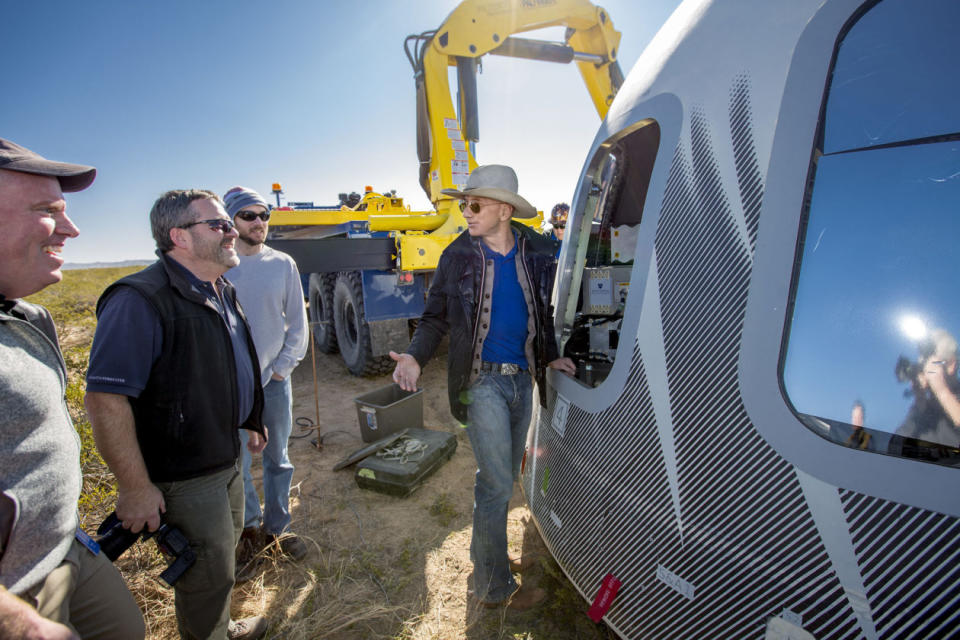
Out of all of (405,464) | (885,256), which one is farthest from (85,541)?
(405,464)

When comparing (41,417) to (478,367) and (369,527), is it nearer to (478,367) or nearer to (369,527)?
(478,367)

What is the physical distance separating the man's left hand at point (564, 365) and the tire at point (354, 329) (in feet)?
12.9

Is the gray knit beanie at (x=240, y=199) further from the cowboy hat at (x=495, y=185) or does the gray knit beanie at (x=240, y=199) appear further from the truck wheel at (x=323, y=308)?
the truck wheel at (x=323, y=308)

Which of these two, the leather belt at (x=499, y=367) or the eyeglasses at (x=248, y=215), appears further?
the eyeglasses at (x=248, y=215)

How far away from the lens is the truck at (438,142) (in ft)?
17.6

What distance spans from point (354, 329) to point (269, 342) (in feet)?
12.9

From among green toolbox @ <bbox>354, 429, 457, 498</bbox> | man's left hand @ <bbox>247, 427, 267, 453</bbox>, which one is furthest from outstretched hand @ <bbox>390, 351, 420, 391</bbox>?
green toolbox @ <bbox>354, 429, 457, 498</bbox>

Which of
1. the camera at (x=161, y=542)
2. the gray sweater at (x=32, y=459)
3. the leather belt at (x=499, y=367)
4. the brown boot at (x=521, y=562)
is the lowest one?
the brown boot at (x=521, y=562)

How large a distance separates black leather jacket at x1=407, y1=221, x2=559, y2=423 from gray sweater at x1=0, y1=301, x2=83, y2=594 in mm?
1264

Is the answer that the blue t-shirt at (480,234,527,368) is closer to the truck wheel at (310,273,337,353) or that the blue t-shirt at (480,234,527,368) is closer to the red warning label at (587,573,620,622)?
the red warning label at (587,573,620,622)

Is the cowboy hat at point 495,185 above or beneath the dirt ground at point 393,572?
above

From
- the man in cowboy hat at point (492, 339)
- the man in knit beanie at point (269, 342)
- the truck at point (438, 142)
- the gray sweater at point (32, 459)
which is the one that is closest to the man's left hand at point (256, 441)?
the man in knit beanie at point (269, 342)

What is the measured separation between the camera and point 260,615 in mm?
2289

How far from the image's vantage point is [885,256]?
1108 mm
